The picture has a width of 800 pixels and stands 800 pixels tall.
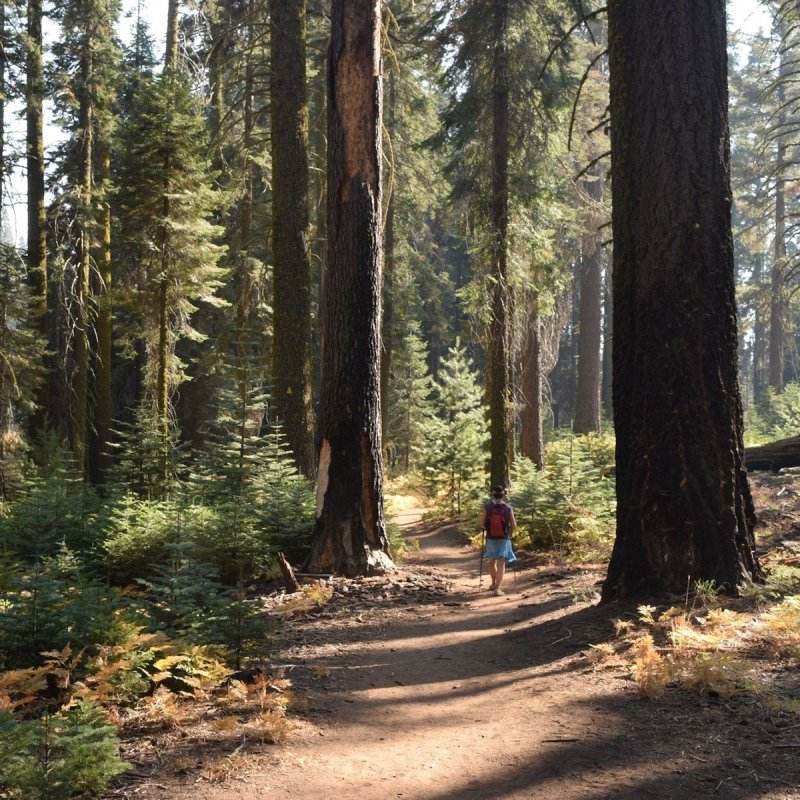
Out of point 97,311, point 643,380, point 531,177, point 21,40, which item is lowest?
point 643,380

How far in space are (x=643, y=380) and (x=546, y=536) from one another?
20.5 ft

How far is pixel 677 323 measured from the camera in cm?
628

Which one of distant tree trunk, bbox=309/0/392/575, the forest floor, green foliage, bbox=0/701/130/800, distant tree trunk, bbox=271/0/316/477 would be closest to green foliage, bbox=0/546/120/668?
the forest floor

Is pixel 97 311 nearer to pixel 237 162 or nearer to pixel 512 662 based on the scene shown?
pixel 237 162

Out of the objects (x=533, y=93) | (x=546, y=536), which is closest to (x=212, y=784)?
(x=546, y=536)

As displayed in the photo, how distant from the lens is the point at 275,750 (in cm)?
414

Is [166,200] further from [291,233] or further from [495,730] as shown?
[495,730]

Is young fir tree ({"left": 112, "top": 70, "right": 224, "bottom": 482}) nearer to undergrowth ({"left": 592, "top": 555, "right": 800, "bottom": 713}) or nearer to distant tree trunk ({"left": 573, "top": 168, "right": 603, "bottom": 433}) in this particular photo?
undergrowth ({"left": 592, "top": 555, "right": 800, "bottom": 713})

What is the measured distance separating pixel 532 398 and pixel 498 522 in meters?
10.2

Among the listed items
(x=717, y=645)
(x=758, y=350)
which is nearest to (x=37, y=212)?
(x=717, y=645)

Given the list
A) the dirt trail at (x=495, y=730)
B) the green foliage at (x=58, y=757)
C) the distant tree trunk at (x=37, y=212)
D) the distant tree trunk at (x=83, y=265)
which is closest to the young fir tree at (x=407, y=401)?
the distant tree trunk at (x=83, y=265)

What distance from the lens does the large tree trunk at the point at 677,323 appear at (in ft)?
20.1

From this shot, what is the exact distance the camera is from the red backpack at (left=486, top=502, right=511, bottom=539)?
9602mm

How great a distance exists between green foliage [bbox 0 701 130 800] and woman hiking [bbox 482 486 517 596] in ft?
21.4
